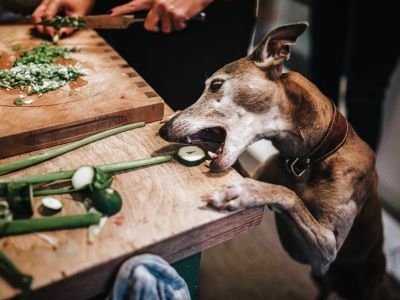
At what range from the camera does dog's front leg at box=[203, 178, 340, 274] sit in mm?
1078

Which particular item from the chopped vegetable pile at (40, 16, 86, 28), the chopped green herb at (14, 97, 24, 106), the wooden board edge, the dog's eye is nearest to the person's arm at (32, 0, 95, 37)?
the chopped vegetable pile at (40, 16, 86, 28)

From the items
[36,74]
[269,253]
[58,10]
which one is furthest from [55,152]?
[269,253]

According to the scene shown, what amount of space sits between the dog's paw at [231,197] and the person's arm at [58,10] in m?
1.20

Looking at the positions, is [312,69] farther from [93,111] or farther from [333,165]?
[93,111]

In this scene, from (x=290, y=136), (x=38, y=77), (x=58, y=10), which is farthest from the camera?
(x=58, y=10)

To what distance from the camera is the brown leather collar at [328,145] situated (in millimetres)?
1267

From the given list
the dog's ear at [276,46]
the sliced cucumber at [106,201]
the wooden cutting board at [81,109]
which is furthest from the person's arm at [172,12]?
the sliced cucumber at [106,201]

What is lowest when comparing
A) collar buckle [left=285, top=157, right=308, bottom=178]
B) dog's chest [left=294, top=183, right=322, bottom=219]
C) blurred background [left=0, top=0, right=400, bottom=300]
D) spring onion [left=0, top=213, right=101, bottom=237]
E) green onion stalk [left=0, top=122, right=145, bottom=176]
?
blurred background [left=0, top=0, right=400, bottom=300]

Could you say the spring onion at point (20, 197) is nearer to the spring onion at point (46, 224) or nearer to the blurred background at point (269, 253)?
the spring onion at point (46, 224)

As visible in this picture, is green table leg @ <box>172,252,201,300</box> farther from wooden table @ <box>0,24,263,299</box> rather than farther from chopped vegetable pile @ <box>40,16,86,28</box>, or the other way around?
chopped vegetable pile @ <box>40,16,86,28</box>

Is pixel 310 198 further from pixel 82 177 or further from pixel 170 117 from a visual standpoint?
pixel 82 177

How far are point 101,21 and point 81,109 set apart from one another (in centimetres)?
55

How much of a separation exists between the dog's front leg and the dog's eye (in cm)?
29

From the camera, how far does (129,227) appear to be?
3.29ft
